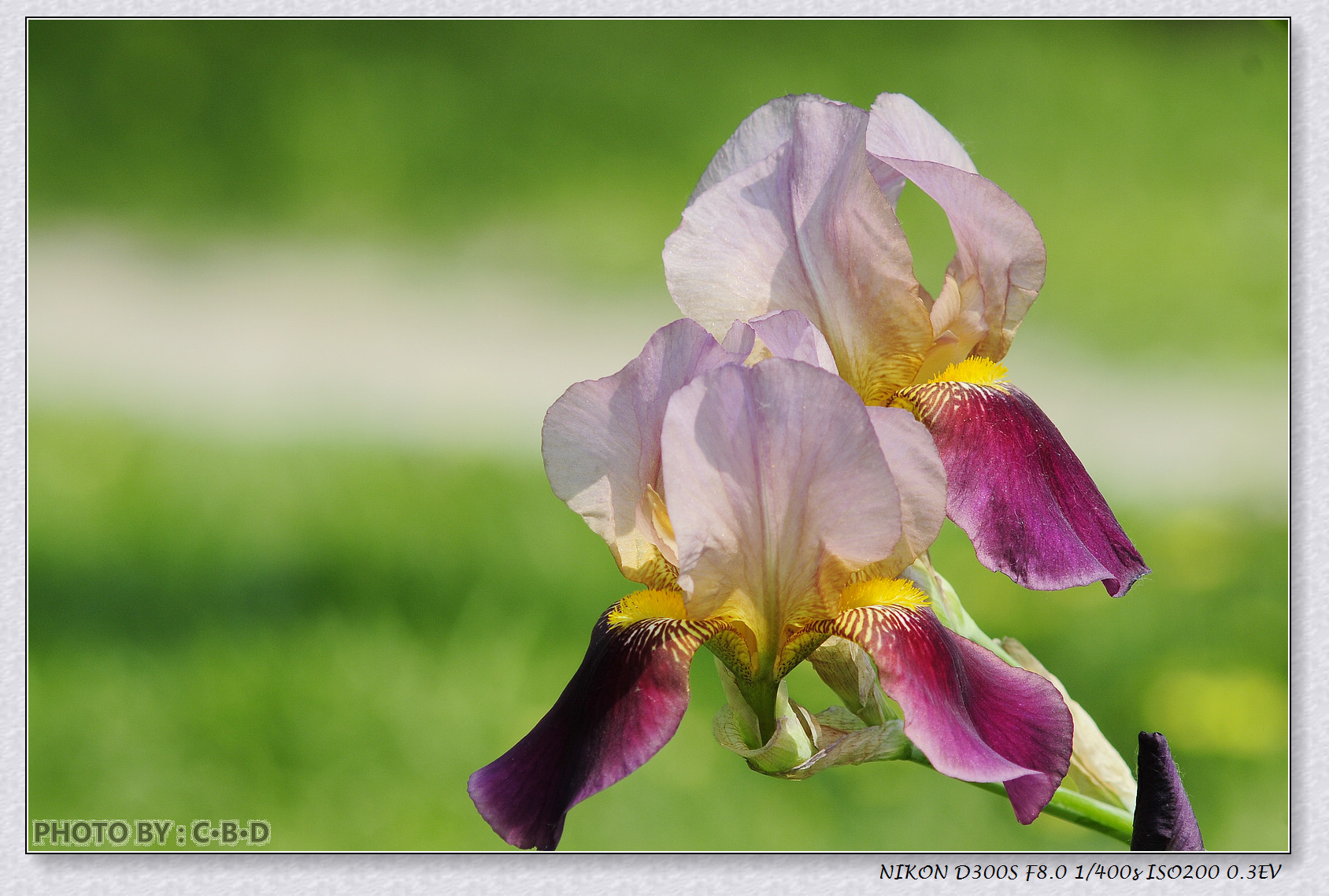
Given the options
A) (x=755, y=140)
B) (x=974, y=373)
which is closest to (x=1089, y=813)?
(x=974, y=373)

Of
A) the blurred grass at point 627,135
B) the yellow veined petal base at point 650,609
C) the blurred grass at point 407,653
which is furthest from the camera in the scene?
the blurred grass at point 407,653

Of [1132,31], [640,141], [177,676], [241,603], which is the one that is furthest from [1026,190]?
[177,676]

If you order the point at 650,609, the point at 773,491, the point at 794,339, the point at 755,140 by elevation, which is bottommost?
the point at 650,609

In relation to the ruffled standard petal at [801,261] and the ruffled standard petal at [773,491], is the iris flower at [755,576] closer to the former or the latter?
the ruffled standard petal at [773,491]

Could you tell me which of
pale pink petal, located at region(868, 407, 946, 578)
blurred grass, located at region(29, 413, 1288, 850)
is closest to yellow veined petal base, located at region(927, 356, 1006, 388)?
pale pink petal, located at region(868, 407, 946, 578)

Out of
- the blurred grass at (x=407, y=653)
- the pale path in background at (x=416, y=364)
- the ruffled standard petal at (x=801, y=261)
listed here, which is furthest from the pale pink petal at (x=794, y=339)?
the pale path in background at (x=416, y=364)

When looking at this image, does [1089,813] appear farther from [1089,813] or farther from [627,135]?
[627,135]
